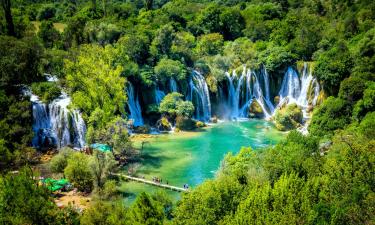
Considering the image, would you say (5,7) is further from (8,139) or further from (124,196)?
(124,196)

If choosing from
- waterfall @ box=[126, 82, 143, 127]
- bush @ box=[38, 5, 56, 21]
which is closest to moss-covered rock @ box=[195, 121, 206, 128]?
waterfall @ box=[126, 82, 143, 127]

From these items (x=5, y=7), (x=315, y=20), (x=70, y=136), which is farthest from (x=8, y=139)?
(x=315, y=20)

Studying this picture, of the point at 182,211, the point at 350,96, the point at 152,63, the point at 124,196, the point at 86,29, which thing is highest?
the point at 86,29

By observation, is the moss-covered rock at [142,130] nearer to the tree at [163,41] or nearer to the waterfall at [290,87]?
the tree at [163,41]

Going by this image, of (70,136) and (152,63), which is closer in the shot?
(70,136)

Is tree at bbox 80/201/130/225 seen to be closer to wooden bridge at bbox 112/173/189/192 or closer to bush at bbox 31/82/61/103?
wooden bridge at bbox 112/173/189/192

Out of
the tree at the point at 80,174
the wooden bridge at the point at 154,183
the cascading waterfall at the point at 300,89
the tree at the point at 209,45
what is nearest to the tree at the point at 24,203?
the tree at the point at 80,174

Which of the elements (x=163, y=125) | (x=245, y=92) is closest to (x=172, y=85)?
(x=163, y=125)
